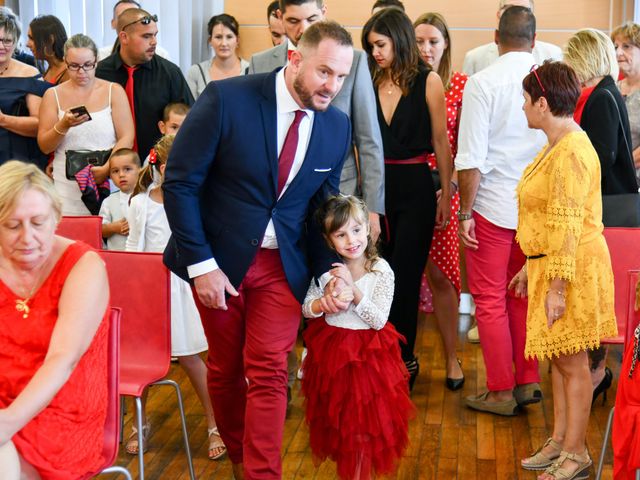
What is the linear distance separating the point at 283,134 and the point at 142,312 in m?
0.85

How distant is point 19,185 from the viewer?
2.47 m

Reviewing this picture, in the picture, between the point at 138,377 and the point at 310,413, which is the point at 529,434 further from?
the point at 138,377

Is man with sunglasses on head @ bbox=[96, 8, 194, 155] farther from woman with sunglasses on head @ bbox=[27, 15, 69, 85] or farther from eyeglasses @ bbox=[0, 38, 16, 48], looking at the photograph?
woman with sunglasses on head @ bbox=[27, 15, 69, 85]

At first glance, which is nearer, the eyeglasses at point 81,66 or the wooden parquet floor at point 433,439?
the wooden parquet floor at point 433,439

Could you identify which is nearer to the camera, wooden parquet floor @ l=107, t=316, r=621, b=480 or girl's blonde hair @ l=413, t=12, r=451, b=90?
wooden parquet floor @ l=107, t=316, r=621, b=480

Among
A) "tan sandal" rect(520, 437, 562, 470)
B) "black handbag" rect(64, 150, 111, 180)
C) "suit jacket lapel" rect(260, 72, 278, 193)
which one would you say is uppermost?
"suit jacket lapel" rect(260, 72, 278, 193)

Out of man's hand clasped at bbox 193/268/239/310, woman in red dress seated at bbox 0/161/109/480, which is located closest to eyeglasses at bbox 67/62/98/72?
man's hand clasped at bbox 193/268/239/310

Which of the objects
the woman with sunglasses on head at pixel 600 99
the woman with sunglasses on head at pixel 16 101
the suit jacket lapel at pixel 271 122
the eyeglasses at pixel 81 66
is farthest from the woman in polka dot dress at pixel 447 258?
the woman with sunglasses on head at pixel 16 101

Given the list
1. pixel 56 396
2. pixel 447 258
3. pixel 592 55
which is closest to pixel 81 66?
pixel 447 258

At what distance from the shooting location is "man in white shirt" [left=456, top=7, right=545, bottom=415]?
407 cm

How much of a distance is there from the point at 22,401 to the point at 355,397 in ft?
3.87

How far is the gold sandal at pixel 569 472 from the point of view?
3.49 m

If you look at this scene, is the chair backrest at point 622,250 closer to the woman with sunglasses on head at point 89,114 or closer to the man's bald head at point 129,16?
the woman with sunglasses on head at point 89,114

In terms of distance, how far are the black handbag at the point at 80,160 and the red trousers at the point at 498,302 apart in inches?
70.9
